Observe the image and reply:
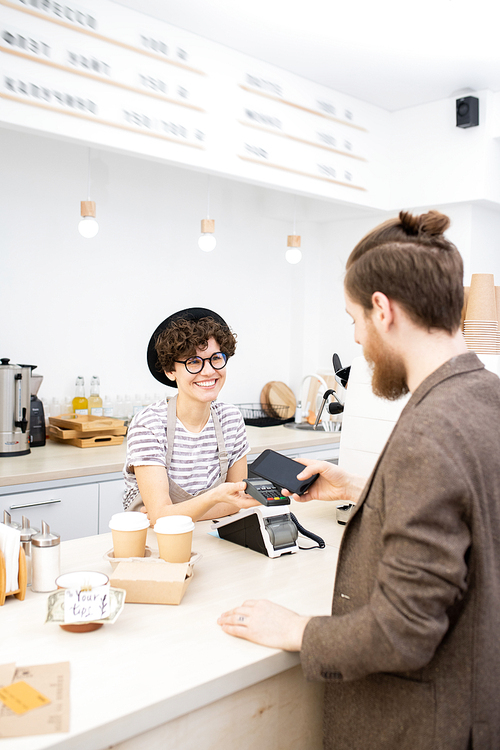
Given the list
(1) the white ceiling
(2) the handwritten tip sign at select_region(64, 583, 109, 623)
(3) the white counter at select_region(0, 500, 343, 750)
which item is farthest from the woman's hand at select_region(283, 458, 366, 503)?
(1) the white ceiling

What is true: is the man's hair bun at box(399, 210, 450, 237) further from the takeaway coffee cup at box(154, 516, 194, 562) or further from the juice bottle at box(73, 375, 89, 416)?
the juice bottle at box(73, 375, 89, 416)

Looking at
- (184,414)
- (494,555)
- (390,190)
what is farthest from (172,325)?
(390,190)

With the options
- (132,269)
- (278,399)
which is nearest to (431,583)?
(132,269)

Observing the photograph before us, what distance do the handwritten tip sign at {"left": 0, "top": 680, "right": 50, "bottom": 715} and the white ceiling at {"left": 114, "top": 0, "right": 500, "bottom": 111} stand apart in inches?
104

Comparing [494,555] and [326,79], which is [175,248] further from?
[494,555]

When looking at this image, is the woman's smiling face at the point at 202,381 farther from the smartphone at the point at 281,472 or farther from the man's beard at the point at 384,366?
the man's beard at the point at 384,366

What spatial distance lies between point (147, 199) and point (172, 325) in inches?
76.8

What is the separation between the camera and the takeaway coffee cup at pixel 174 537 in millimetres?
1476

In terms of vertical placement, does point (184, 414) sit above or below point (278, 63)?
below

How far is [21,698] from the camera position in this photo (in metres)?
0.98

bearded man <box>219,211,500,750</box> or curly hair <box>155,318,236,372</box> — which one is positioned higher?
curly hair <box>155,318,236,372</box>

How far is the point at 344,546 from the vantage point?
113 cm

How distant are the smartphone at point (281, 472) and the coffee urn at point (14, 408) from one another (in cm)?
164

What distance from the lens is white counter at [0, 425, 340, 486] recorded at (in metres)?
2.59
